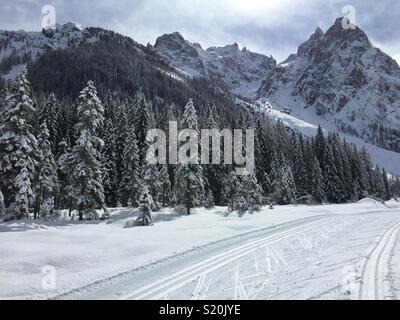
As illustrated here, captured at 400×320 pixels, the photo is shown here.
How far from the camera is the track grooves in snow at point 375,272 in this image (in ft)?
35.9

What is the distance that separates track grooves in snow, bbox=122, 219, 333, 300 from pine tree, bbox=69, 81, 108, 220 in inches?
760

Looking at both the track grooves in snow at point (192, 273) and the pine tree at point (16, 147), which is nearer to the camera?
the track grooves in snow at point (192, 273)

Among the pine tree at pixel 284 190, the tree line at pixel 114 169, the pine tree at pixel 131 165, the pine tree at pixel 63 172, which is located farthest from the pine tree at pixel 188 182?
the pine tree at pixel 284 190

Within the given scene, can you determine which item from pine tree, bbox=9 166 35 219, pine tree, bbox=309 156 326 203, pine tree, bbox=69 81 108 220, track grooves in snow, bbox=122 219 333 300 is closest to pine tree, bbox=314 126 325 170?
pine tree, bbox=309 156 326 203

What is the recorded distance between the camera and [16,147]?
32344 mm

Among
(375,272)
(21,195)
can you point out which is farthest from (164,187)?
(375,272)

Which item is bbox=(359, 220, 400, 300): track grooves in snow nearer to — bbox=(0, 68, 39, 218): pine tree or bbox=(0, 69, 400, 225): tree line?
bbox=(0, 69, 400, 225): tree line

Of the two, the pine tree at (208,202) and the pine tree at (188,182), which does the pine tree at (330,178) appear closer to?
the pine tree at (208,202)

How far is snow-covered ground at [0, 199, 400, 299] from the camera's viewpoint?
12586mm

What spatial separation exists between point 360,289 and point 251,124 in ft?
182

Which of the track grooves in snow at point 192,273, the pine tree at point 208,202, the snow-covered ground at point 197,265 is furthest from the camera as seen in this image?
the pine tree at point 208,202

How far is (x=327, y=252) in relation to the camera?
19.0 metres

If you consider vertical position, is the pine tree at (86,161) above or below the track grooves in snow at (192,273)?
above

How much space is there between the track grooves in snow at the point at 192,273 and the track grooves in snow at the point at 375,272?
5.93 m
